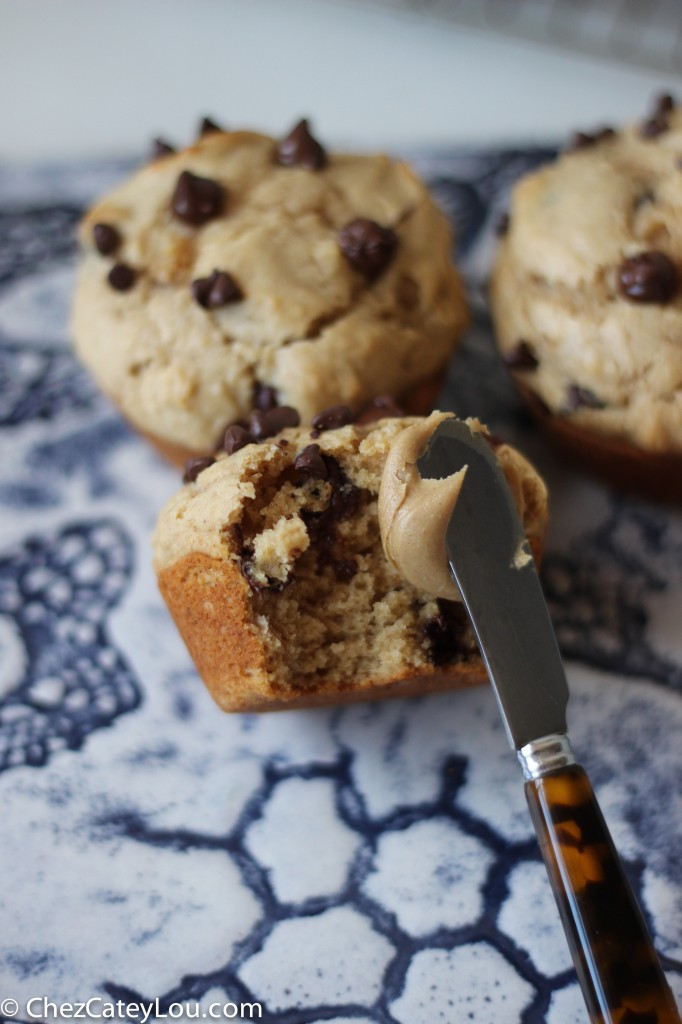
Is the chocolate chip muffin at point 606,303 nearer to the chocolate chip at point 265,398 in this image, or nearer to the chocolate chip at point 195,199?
the chocolate chip at point 265,398

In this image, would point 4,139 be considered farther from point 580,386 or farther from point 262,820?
point 262,820

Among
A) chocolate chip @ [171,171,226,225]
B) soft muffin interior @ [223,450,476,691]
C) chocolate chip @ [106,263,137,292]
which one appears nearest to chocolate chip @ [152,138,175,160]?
chocolate chip @ [171,171,226,225]

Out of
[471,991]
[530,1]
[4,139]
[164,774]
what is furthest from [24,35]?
[471,991]

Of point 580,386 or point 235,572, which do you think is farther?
point 580,386

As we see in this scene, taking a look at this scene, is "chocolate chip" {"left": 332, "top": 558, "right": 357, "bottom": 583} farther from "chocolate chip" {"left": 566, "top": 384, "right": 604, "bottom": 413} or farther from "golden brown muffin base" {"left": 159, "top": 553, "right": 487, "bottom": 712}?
"chocolate chip" {"left": 566, "top": 384, "right": 604, "bottom": 413}

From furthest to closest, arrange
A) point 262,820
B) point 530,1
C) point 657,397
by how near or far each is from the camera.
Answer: point 530,1 → point 657,397 → point 262,820

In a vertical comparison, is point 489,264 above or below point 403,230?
below
